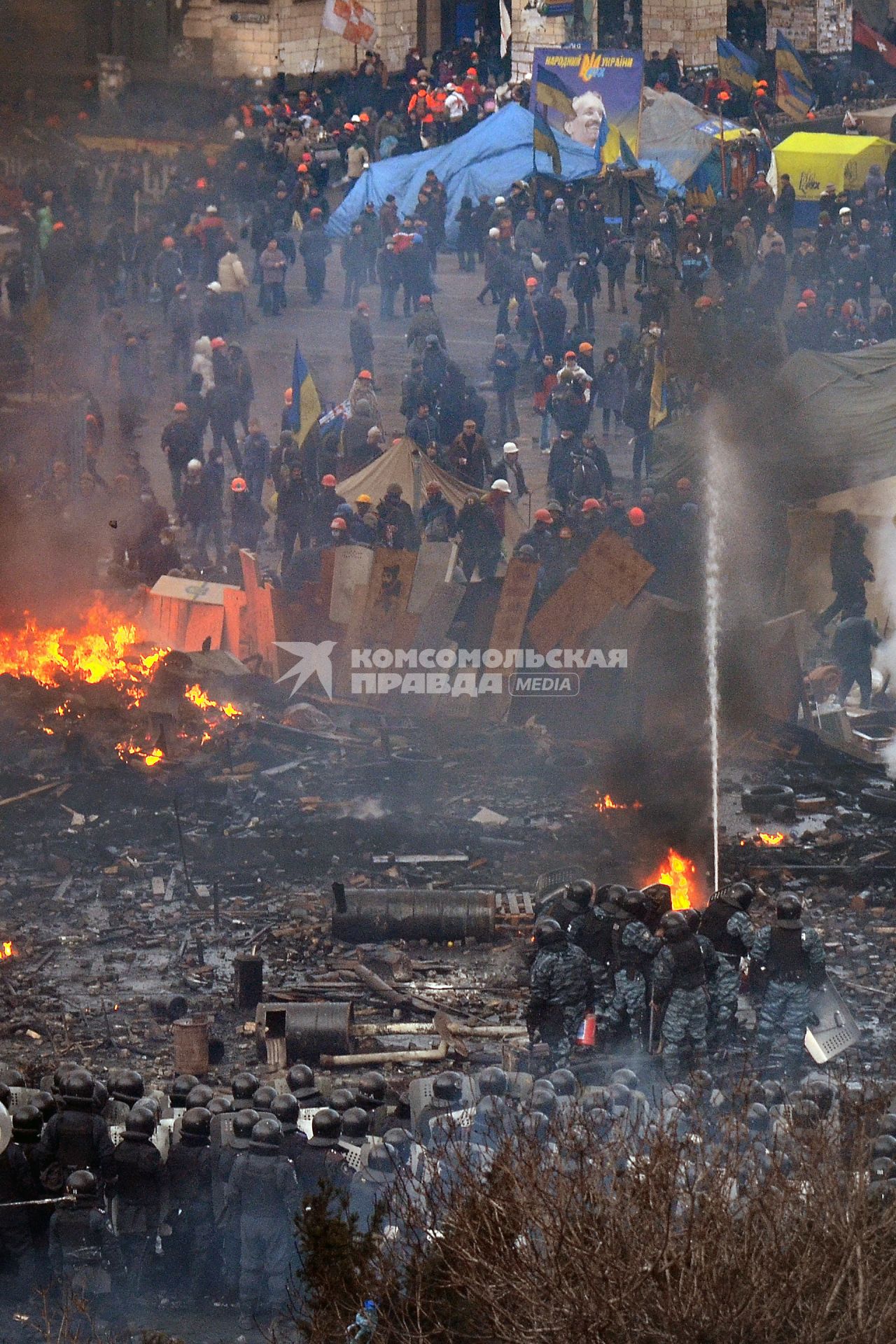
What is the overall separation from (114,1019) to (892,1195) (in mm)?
7163

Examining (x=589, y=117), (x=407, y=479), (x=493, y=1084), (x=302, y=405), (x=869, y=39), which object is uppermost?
Answer: (x=869, y=39)

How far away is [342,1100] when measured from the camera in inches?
535

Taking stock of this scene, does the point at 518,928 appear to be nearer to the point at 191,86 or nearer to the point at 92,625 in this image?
the point at 92,625

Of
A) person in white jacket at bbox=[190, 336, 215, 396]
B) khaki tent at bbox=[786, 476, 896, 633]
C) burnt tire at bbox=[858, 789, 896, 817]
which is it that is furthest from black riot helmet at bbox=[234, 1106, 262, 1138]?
person in white jacket at bbox=[190, 336, 215, 396]

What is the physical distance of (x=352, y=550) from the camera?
71.2 feet

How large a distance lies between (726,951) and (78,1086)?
4759mm

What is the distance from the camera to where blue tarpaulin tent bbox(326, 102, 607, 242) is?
1243 inches

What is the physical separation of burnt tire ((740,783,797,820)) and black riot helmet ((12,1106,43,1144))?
839 centimetres

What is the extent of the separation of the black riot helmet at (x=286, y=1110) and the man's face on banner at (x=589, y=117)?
2064cm

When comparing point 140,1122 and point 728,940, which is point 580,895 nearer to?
point 728,940

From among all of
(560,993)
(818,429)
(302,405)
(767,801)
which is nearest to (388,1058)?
(560,993)

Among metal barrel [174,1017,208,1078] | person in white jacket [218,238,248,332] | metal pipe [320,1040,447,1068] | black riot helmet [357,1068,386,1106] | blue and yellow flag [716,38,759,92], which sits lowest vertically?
metal pipe [320,1040,447,1068]

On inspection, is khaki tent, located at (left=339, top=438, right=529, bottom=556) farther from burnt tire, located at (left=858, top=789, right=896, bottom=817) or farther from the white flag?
the white flag

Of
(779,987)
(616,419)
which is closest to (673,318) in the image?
(616,419)
